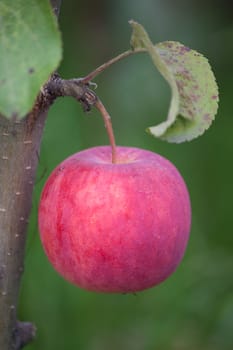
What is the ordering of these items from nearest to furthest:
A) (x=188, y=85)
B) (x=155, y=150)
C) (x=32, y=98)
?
1. (x=32, y=98)
2. (x=188, y=85)
3. (x=155, y=150)

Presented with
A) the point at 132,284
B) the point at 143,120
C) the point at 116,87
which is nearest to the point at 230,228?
the point at 143,120

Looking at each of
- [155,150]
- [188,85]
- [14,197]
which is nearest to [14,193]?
[14,197]

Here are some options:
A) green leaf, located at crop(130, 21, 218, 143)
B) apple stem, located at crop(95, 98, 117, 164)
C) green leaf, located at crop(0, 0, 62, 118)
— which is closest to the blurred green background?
apple stem, located at crop(95, 98, 117, 164)

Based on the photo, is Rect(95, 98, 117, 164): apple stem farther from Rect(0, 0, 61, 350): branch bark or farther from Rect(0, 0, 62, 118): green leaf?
Rect(0, 0, 62, 118): green leaf

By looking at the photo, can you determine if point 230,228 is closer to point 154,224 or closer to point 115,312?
point 115,312

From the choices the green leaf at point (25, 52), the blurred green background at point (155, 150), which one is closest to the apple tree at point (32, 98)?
the green leaf at point (25, 52)

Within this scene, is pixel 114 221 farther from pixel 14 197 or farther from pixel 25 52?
pixel 25 52
